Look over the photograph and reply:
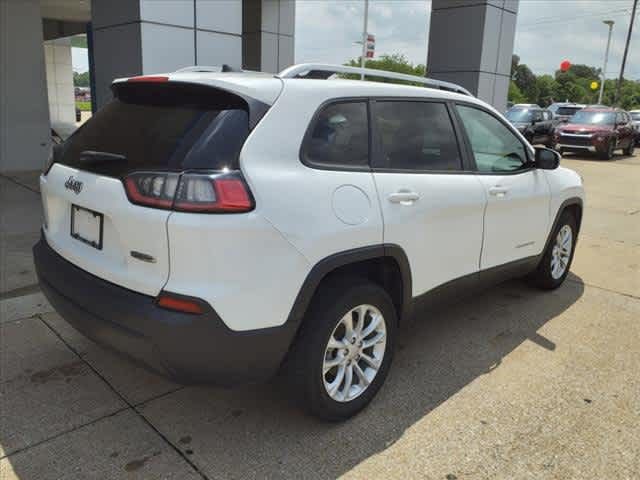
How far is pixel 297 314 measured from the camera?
249cm

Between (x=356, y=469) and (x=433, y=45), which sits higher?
(x=433, y=45)

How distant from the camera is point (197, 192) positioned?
223cm

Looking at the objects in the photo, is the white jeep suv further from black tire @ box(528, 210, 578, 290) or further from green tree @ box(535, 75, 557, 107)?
green tree @ box(535, 75, 557, 107)

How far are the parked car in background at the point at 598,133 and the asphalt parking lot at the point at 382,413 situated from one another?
15.7 m

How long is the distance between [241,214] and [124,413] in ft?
4.62

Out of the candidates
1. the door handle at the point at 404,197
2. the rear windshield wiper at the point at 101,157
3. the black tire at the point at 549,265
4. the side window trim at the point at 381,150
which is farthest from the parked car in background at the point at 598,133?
the rear windshield wiper at the point at 101,157

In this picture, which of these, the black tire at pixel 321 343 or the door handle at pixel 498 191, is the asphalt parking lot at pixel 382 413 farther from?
the door handle at pixel 498 191

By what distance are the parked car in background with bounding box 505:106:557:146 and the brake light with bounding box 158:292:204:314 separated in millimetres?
17695

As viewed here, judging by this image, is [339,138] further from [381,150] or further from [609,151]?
[609,151]

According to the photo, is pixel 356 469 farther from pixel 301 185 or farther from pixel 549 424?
pixel 301 185

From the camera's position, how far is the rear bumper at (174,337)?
7.43 feet

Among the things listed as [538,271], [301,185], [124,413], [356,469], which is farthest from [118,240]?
[538,271]

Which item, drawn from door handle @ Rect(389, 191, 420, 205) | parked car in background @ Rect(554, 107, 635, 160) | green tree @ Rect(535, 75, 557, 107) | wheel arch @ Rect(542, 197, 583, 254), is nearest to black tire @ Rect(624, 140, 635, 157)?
parked car in background @ Rect(554, 107, 635, 160)

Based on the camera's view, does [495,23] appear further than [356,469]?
Yes
